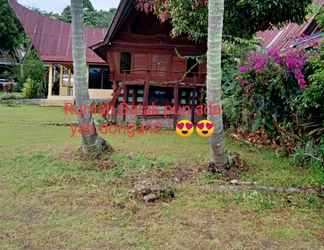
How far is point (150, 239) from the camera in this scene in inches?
141

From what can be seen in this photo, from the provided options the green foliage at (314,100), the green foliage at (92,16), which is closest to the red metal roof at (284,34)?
the green foliage at (314,100)

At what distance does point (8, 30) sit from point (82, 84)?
29.8 meters

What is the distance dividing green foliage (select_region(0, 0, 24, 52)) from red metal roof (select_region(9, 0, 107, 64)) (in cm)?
1066

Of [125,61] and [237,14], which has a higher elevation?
[237,14]

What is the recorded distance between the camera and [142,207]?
4.43 metres

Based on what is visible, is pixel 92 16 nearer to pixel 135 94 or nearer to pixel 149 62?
pixel 149 62

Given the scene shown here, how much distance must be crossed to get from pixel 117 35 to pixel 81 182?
8.65m

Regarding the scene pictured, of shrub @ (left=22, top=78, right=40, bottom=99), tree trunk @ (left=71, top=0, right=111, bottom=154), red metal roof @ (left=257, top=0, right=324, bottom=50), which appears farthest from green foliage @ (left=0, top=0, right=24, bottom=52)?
tree trunk @ (left=71, top=0, right=111, bottom=154)

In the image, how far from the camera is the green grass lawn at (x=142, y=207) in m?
3.57

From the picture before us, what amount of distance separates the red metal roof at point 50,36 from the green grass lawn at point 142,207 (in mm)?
14608

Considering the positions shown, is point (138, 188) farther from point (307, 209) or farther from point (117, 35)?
point (117, 35)

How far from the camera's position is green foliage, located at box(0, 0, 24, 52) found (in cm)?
3222

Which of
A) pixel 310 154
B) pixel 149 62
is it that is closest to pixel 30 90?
pixel 149 62

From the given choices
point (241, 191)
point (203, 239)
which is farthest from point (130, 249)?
point (241, 191)
